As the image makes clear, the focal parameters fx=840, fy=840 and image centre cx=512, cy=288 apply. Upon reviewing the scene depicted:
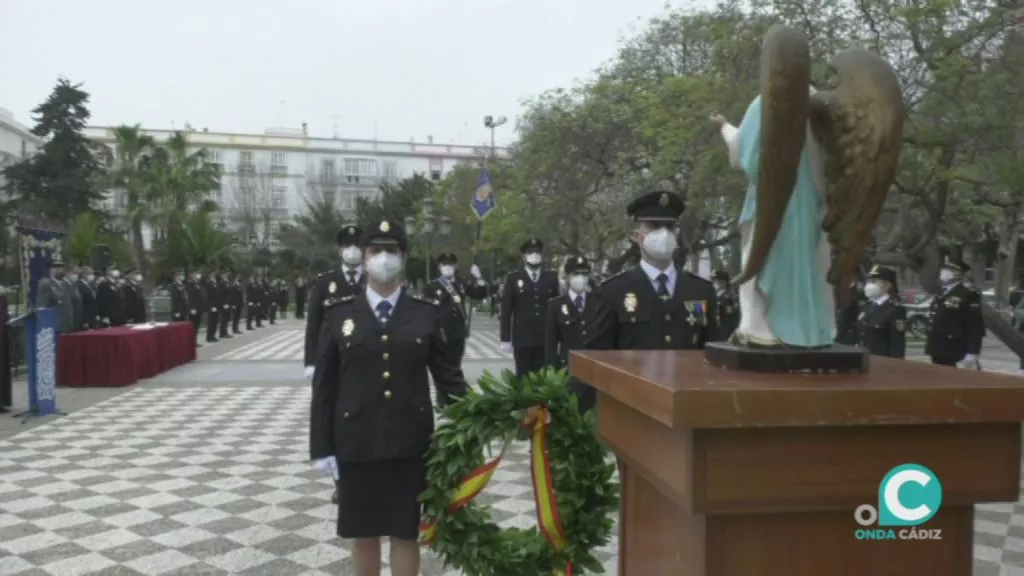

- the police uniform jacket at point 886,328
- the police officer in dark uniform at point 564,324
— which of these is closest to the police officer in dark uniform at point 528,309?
the police officer in dark uniform at point 564,324

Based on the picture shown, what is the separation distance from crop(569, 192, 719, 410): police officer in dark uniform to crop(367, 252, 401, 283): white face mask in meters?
1.24

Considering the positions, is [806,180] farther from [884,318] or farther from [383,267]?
[884,318]

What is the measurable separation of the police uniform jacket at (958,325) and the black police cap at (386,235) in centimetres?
790

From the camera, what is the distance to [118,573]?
4.44 meters

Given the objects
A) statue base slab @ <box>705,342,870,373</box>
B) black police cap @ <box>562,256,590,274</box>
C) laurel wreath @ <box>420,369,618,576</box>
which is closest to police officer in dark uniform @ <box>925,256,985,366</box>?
black police cap @ <box>562,256,590,274</box>

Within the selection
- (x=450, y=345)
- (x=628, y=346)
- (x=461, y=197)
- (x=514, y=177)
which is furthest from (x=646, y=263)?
(x=461, y=197)

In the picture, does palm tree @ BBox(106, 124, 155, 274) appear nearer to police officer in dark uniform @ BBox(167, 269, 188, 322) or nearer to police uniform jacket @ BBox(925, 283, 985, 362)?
police officer in dark uniform @ BBox(167, 269, 188, 322)

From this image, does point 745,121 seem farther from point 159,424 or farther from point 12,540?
point 159,424

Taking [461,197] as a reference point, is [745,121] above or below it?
below

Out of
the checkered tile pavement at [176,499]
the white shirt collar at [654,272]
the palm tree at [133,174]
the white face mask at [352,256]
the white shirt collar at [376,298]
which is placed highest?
the palm tree at [133,174]

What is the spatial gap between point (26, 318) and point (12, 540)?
4.91 meters

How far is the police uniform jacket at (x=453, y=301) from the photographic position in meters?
3.72

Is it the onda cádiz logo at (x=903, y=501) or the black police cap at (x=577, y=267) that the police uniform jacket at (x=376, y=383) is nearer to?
the onda cádiz logo at (x=903, y=501)

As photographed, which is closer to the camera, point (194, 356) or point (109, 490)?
point (109, 490)
